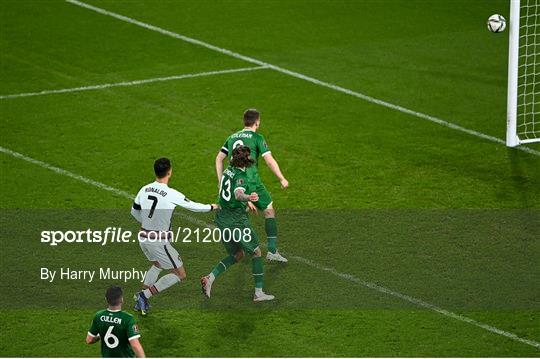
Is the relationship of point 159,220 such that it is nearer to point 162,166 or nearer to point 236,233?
point 162,166

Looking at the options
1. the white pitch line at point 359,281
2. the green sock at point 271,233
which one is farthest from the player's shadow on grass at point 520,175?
the green sock at point 271,233

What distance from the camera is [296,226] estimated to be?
14922 millimetres

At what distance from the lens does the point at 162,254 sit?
12.2 m

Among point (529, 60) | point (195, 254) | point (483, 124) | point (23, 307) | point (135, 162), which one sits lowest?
point (23, 307)

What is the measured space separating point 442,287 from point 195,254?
10.5 feet

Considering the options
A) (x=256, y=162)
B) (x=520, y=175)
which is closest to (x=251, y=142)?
(x=256, y=162)

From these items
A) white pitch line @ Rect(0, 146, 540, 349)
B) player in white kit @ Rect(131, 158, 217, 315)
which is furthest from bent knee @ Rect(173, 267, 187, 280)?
white pitch line @ Rect(0, 146, 540, 349)

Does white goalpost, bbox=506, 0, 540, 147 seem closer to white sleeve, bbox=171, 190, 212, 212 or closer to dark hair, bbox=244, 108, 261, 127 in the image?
dark hair, bbox=244, 108, 261, 127

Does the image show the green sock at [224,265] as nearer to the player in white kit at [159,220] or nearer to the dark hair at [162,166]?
the player in white kit at [159,220]

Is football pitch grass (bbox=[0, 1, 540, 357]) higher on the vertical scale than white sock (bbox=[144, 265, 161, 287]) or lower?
higher

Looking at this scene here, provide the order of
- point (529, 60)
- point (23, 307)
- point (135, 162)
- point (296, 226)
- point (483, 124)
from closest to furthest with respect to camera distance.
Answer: point (23, 307)
point (296, 226)
point (135, 162)
point (483, 124)
point (529, 60)

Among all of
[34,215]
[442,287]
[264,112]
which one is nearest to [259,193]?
[442,287]

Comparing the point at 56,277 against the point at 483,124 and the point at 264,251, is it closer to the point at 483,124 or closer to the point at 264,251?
the point at 264,251

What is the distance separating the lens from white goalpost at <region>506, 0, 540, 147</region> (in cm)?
1753
